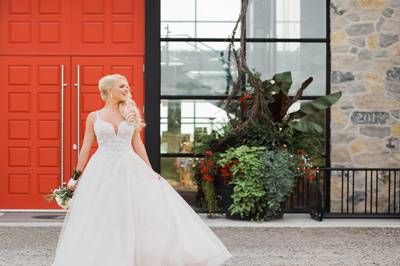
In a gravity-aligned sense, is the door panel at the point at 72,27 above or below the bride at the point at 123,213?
above

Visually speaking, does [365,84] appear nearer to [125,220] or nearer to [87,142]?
[87,142]

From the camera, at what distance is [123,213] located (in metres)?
6.50

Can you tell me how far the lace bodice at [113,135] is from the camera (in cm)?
674

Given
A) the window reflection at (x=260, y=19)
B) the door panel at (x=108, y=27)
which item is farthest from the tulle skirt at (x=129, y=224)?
the window reflection at (x=260, y=19)

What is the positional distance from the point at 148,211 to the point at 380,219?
5.60m

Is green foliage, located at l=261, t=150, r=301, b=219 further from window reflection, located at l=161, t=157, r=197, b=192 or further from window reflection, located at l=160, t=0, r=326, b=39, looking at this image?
window reflection, located at l=160, t=0, r=326, b=39

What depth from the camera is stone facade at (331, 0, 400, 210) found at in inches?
473

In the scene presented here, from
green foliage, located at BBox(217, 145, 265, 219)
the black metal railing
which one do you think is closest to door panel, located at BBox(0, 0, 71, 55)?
green foliage, located at BBox(217, 145, 265, 219)

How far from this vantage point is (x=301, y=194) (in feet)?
39.1

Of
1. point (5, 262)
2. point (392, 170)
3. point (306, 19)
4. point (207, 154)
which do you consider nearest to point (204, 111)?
point (207, 154)

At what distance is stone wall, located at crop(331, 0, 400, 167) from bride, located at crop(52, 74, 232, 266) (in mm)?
5588

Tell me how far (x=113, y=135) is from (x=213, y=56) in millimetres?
5560

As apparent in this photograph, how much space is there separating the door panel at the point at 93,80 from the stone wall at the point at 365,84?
2.67 metres

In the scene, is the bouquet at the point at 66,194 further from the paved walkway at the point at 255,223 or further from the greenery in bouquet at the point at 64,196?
the paved walkway at the point at 255,223
